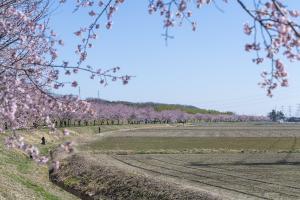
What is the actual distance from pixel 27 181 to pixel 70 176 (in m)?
8.08

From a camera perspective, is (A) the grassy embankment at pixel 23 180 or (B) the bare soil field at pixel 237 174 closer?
(A) the grassy embankment at pixel 23 180

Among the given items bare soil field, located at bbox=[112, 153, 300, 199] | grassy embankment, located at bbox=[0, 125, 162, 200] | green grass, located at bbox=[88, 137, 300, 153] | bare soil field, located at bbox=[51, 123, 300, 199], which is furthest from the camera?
green grass, located at bbox=[88, 137, 300, 153]

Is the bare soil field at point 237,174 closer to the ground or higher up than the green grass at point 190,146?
closer to the ground

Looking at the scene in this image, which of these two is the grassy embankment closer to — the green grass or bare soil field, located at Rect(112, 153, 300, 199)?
bare soil field, located at Rect(112, 153, 300, 199)

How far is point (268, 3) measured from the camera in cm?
570

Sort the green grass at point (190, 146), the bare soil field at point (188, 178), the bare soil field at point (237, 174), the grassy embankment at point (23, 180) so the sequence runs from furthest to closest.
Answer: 1. the green grass at point (190, 146)
2. the bare soil field at point (237, 174)
3. the bare soil field at point (188, 178)
4. the grassy embankment at point (23, 180)

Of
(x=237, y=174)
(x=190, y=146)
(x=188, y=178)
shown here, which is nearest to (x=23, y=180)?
(x=188, y=178)

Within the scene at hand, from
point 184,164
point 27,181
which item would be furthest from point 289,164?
point 27,181

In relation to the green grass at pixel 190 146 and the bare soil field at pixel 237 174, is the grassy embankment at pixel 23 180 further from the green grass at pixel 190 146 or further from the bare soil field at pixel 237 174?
the green grass at pixel 190 146

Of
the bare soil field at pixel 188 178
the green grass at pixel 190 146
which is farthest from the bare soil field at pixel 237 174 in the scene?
the green grass at pixel 190 146

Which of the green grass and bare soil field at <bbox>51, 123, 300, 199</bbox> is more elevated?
the green grass

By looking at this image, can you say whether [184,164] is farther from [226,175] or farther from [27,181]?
[27,181]

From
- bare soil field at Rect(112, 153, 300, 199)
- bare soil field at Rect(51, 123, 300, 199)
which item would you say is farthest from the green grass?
bare soil field at Rect(51, 123, 300, 199)

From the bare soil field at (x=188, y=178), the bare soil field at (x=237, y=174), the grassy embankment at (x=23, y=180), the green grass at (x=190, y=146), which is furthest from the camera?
the green grass at (x=190, y=146)
